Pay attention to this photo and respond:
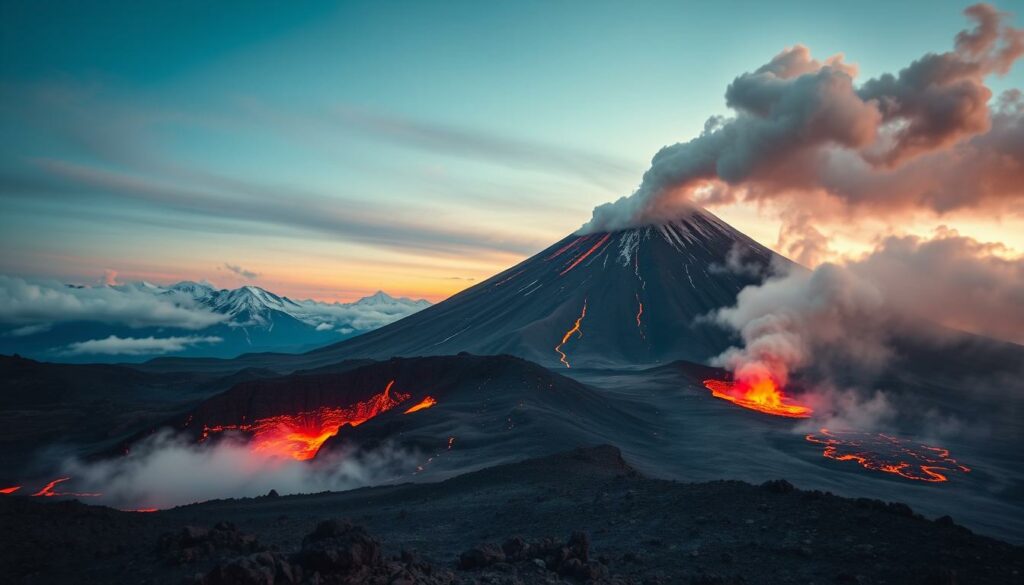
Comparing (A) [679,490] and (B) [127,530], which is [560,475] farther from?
(B) [127,530]

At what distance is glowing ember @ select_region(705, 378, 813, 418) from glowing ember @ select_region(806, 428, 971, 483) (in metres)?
8.57

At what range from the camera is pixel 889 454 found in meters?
39.6

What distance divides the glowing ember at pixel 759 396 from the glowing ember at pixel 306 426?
33413 mm

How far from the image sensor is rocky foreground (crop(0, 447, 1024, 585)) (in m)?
8.64

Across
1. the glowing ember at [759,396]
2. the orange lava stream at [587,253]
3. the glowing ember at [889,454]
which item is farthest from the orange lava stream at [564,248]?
the glowing ember at [889,454]

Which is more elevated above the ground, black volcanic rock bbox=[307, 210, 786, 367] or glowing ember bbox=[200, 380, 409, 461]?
black volcanic rock bbox=[307, 210, 786, 367]

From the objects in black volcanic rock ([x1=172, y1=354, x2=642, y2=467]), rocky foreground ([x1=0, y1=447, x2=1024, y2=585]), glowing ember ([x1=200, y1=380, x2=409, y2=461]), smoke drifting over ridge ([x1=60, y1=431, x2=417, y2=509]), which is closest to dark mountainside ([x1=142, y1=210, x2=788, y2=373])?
black volcanic rock ([x1=172, y1=354, x2=642, y2=467])

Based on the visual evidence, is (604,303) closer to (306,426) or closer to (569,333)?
(569,333)

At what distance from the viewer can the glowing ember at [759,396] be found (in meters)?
55.9

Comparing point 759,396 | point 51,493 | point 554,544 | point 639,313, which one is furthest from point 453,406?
point 639,313

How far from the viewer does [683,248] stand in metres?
137

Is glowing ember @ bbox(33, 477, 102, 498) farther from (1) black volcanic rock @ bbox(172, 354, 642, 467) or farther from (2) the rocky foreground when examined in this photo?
(2) the rocky foreground

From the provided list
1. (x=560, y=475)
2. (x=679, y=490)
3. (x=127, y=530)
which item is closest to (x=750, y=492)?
(x=679, y=490)

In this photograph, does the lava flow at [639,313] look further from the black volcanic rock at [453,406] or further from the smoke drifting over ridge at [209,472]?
the smoke drifting over ridge at [209,472]
